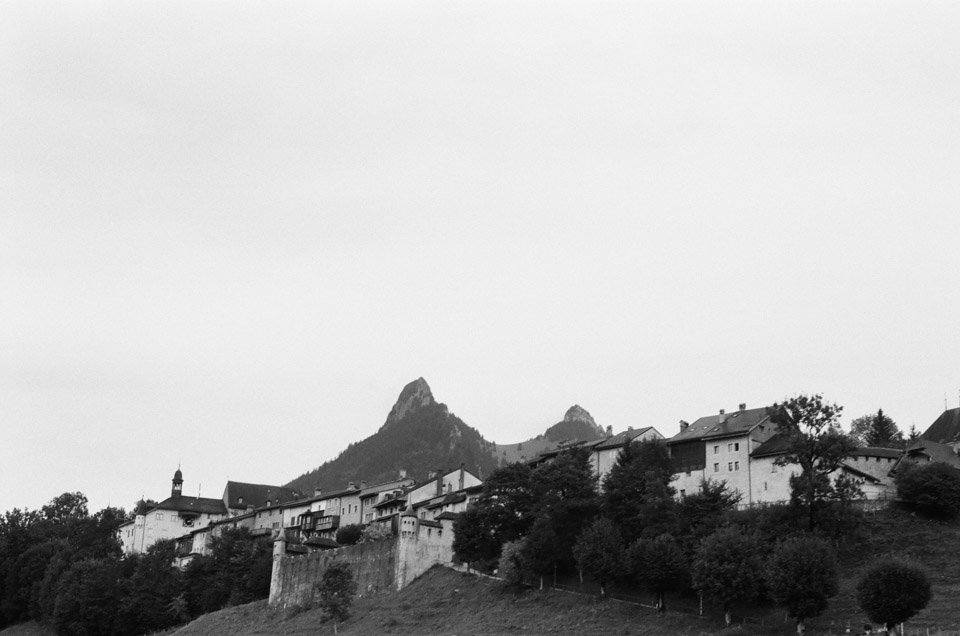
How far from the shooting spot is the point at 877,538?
82625 mm

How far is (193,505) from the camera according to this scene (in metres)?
158

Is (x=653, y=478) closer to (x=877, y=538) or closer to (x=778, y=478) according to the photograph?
(x=778, y=478)

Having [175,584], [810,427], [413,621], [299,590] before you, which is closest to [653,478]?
[810,427]

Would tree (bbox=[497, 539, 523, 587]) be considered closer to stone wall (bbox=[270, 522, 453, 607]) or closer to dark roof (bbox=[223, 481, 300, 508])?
stone wall (bbox=[270, 522, 453, 607])

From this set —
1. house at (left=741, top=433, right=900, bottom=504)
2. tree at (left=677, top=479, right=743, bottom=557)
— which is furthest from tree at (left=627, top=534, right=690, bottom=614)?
house at (left=741, top=433, right=900, bottom=504)

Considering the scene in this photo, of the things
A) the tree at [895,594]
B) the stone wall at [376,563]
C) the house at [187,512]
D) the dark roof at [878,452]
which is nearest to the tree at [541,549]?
the stone wall at [376,563]

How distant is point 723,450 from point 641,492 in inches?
345

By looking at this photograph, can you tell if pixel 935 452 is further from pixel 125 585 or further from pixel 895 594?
pixel 125 585

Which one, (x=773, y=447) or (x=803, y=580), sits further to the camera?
(x=773, y=447)

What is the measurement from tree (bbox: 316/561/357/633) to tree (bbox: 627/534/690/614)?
26.1 m

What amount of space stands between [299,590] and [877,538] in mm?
52073

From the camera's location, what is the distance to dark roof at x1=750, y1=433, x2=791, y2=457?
299ft

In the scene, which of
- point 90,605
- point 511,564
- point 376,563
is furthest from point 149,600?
point 511,564

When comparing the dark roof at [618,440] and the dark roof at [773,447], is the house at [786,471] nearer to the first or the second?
the dark roof at [773,447]
